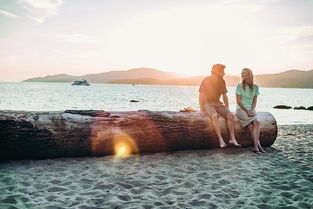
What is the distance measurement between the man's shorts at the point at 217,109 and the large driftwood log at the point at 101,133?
0.19 m

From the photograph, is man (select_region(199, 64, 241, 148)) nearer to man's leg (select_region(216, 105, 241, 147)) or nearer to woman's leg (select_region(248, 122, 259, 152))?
man's leg (select_region(216, 105, 241, 147))

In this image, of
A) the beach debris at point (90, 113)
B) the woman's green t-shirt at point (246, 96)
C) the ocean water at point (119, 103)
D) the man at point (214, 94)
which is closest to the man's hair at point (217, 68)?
the man at point (214, 94)

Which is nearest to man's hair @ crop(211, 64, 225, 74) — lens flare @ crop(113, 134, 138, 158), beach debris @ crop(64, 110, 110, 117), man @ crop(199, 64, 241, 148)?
man @ crop(199, 64, 241, 148)

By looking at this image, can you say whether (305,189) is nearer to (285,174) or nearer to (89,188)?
(285,174)

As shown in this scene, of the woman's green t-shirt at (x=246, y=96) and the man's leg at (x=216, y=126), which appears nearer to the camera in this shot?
the man's leg at (x=216, y=126)

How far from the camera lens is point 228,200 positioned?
4.46m

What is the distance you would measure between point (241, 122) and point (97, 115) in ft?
13.9

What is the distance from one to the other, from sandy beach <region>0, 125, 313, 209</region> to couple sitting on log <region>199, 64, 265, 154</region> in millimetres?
775

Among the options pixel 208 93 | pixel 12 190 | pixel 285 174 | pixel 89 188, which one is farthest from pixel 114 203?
pixel 208 93

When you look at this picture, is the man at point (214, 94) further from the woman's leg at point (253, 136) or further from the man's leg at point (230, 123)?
the woman's leg at point (253, 136)

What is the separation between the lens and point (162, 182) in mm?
5242

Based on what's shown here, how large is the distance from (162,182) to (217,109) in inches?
149

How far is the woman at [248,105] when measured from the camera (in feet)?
26.3

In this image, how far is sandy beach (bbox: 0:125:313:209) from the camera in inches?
169
